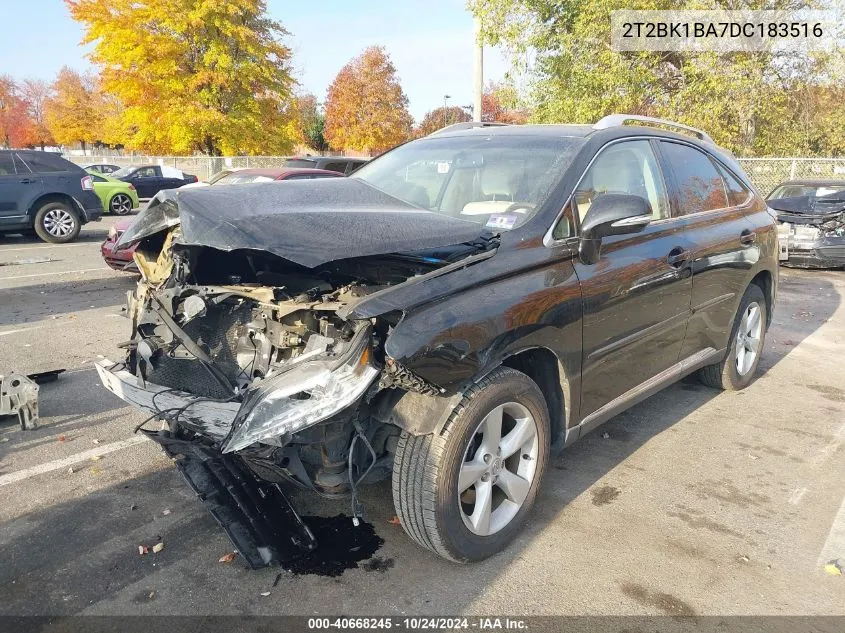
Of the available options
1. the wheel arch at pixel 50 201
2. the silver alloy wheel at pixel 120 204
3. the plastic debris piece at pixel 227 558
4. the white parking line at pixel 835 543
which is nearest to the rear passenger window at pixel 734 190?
the white parking line at pixel 835 543

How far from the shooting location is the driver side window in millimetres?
3373

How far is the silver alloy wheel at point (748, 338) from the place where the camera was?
5012 millimetres

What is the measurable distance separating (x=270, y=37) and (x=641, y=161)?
29105 mm

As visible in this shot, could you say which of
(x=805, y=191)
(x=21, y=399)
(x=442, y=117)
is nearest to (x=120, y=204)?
(x=21, y=399)

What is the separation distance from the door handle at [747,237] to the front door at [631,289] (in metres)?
0.92

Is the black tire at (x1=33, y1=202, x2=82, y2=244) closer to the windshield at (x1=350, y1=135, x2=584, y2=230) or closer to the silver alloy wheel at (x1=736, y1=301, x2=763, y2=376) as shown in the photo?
the windshield at (x1=350, y1=135, x2=584, y2=230)

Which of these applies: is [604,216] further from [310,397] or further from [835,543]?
[835,543]

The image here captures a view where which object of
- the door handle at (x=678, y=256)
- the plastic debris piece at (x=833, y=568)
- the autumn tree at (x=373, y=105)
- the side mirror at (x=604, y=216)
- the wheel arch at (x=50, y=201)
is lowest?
the plastic debris piece at (x=833, y=568)

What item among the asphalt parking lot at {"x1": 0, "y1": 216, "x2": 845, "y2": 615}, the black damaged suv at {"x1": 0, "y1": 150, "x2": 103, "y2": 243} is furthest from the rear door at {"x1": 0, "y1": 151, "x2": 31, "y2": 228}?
the asphalt parking lot at {"x1": 0, "y1": 216, "x2": 845, "y2": 615}

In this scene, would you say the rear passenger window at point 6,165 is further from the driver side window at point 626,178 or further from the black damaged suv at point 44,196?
the driver side window at point 626,178

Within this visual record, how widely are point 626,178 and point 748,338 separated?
2238mm

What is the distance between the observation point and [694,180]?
14.1 feet

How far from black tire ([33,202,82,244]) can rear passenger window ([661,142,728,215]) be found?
12411 mm

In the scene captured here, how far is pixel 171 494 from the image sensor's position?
3400 mm
